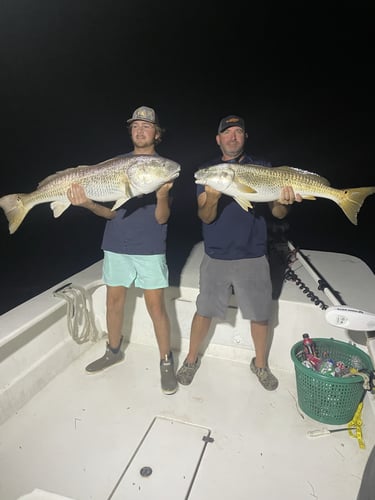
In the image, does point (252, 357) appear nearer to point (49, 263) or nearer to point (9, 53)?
point (49, 263)

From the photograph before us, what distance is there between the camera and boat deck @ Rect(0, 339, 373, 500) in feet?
6.54

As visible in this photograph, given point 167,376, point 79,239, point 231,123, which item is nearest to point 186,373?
point 167,376

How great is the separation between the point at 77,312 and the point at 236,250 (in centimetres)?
161

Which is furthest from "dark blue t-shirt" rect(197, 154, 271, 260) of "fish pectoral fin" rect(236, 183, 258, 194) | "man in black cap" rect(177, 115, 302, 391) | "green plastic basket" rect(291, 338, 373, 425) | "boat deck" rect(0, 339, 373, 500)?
"boat deck" rect(0, 339, 373, 500)

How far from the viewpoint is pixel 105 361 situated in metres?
3.08

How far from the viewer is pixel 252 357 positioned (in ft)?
10.4

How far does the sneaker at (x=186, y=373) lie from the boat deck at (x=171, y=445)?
3.5 inches

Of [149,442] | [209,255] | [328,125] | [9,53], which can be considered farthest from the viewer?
[328,125]

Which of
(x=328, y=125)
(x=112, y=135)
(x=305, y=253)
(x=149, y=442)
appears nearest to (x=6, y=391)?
(x=149, y=442)

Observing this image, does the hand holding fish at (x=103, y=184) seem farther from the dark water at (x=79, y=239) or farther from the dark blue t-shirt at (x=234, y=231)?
the dark water at (x=79, y=239)

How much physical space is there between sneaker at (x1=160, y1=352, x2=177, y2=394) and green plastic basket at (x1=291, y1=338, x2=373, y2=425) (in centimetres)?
103

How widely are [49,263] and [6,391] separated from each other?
11.8 meters

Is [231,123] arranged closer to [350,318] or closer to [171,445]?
[350,318]

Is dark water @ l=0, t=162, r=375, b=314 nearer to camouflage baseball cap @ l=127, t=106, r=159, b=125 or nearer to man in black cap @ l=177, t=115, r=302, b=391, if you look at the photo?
man in black cap @ l=177, t=115, r=302, b=391
